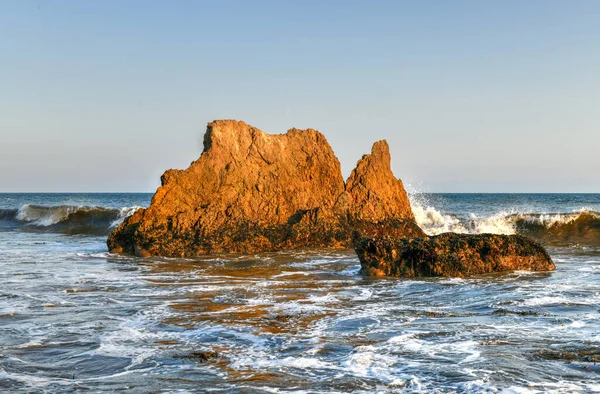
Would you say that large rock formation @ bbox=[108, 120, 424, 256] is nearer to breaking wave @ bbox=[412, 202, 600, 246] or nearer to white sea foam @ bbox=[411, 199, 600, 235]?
breaking wave @ bbox=[412, 202, 600, 246]

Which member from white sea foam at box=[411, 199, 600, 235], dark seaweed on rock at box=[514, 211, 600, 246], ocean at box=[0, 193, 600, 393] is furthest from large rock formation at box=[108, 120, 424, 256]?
dark seaweed on rock at box=[514, 211, 600, 246]

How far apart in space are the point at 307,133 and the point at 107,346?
47.2 ft

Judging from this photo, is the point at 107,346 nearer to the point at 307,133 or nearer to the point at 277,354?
the point at 277,354

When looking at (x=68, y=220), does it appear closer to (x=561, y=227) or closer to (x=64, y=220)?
(x=64, y=220)

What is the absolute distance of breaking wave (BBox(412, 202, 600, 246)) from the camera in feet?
85.8

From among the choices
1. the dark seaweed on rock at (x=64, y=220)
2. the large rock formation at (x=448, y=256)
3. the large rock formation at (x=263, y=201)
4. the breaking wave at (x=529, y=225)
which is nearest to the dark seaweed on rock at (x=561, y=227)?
the breaking wave at (x=529, y=225)

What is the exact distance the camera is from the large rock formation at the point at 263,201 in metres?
18.4

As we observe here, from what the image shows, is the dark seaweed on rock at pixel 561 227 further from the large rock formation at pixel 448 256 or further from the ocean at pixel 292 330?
the large rock formation at pixel 448 256

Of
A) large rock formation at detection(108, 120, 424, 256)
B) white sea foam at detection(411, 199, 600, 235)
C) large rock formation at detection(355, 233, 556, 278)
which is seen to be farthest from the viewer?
white sea foam at detection(411, 199, 600, 235)

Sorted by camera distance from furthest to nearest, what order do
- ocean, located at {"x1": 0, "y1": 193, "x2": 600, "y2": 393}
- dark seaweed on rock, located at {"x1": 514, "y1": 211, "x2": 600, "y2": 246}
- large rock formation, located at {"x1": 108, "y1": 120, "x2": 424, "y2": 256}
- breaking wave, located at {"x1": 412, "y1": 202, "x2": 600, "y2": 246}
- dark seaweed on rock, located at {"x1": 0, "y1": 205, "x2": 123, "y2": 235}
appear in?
1. dark seaweed on rock, located at {"x1": 0, "y1": 205, "x2": 123, "y2": 235}
2. breaking wave, located at {"x1": 412, "y1": 202, "x2": 600, "y2": 246}
3. dark seaweed on rock, located at {"x1": 514, "y1": 211, "x2": 600, "y2": 246}
4. large rock formation, located at {"x1": 108, "y1": 120, "x2": 424, "y2": 256}
5. ocean, located at {"x1": 0, "y1": 193, "x2": 600, "y2": 393}

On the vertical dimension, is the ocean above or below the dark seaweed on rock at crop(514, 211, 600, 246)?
below

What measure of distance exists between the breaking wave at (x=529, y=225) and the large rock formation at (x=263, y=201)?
5.70 m

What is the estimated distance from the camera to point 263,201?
19609 millimetres

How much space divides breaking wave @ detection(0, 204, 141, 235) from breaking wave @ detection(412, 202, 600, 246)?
51.2 ft
